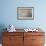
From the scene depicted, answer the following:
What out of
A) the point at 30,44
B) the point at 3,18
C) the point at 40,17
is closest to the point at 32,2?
the point at 40,17

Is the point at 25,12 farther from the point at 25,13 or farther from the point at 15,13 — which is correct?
the point at 15,13

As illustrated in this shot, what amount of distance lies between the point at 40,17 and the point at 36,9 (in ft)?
0.97

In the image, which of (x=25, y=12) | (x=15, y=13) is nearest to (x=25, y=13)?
(x=25, y=12)

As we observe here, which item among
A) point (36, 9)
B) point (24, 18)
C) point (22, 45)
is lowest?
point (22, 45)

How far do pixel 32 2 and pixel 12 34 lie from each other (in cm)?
127

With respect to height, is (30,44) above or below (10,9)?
below

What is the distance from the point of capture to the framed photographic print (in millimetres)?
4105

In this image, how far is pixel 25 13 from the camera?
4133 millimetres

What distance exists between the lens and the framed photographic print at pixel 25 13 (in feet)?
13.5

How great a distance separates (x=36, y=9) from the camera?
412 cm

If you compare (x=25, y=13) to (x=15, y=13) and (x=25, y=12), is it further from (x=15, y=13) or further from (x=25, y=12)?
(x=15, y=13)

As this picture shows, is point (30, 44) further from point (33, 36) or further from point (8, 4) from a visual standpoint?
point (8, 4)

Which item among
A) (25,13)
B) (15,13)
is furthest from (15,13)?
(25,13)

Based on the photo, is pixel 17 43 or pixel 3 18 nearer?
pixel 17 43
